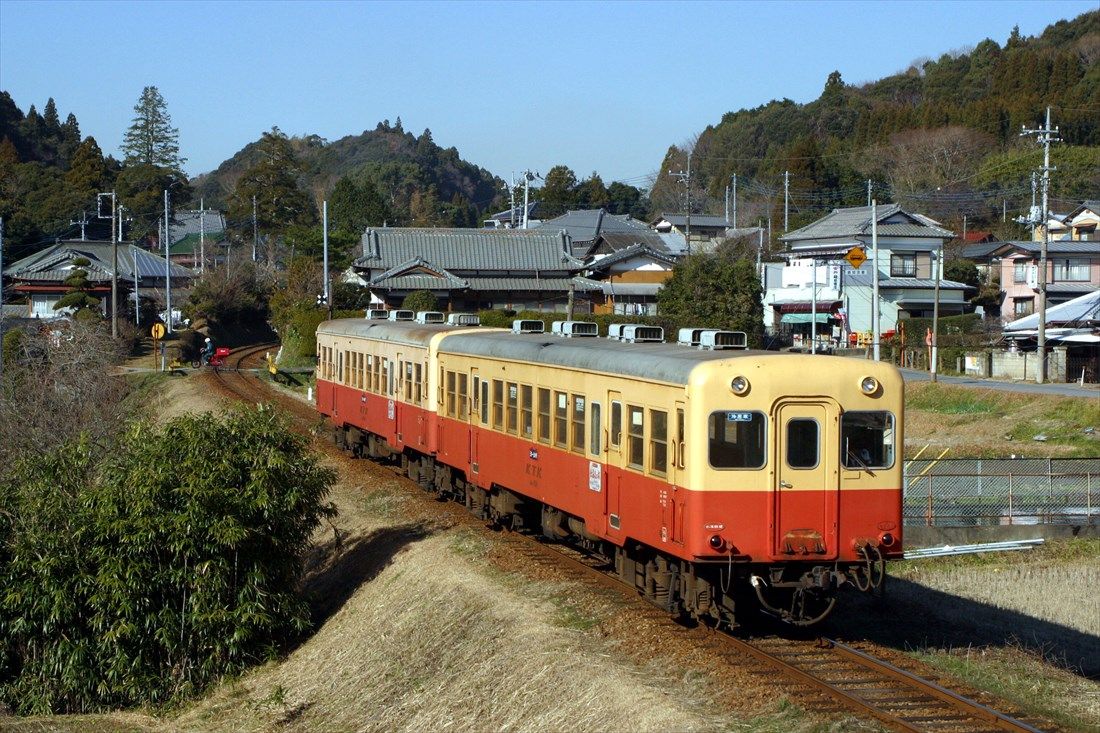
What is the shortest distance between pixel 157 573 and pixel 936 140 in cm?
7367

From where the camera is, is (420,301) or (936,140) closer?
(420,301)

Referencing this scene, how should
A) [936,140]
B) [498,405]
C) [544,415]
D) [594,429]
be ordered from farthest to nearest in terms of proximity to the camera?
[936,140], [498,405], [544,415], [594,429]

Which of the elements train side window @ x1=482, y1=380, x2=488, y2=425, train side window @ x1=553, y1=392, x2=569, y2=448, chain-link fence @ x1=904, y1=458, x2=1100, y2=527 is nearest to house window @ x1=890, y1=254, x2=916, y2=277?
chain-link fence @ x1=904, y1=458, x2=1100, y2=527

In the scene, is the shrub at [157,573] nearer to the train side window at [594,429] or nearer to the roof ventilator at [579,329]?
the roof ventilator at [579,329]

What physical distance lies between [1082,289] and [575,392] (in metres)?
45.6

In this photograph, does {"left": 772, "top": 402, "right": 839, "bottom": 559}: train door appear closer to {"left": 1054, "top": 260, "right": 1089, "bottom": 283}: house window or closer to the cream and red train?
the cream and red train

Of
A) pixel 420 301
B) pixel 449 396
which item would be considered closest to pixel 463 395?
pixel 449 396

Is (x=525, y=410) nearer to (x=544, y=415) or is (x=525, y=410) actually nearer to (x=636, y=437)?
(x=544, y=415)

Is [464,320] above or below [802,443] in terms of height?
above

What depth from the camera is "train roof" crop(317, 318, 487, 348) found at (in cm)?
1919

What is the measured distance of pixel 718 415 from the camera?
10.3 metres

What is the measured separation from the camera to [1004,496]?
20500 millimetres

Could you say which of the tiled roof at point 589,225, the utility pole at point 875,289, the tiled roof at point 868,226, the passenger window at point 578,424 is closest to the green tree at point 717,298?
the utility pole at point 875,289

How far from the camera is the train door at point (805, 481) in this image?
10.4m
